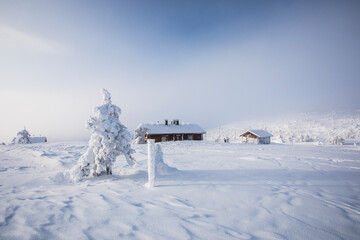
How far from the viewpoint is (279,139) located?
50.4 m

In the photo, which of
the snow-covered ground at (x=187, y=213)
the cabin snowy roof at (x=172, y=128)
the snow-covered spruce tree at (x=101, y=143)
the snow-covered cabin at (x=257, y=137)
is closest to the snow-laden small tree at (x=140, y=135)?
the cabin snowy roof at (x=172, y=128)

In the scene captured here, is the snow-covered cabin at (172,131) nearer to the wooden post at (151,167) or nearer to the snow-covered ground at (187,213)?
the wooden post at (151,167)

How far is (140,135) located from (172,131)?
943 cm

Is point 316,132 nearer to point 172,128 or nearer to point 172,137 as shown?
point 172,128

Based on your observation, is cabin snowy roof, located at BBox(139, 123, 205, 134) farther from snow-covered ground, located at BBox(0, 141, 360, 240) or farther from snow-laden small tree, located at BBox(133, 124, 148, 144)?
snow-covered ground, located at BBox(0, 141, 360, 240)

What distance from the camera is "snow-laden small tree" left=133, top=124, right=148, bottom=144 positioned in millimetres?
39916

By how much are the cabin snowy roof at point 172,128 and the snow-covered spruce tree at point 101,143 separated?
105 ft

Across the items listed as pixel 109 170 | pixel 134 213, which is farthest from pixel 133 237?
pixel 109 170

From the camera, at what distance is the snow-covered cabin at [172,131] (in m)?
42.3

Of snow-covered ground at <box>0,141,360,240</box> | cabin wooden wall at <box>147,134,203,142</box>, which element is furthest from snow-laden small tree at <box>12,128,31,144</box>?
snow-covered ground at <box>0,141,360,240</box>

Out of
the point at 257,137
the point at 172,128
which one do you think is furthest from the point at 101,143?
the point at 257,137

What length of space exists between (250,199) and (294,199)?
179cm

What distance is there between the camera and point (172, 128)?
46.2 meters

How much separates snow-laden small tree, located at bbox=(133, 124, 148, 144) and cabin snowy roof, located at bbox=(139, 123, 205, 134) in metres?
0.60
